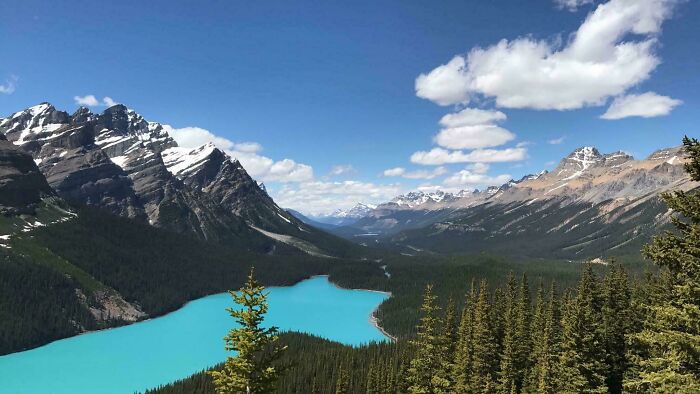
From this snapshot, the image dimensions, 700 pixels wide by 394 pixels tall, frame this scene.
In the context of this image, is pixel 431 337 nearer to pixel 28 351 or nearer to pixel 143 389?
pixel 143 389

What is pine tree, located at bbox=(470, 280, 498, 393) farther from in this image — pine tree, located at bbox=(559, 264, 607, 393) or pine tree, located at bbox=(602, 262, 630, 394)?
pine tree, located at bbox=(559, 264, 607, 393)

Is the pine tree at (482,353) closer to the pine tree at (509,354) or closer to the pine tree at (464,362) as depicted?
the pine tree at (464,362)

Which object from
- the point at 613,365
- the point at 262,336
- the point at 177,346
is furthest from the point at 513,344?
the point at 177,346

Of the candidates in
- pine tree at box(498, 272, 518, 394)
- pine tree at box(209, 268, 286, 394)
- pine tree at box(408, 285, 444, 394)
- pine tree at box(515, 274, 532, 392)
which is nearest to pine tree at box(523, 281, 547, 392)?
pine tree at box(515, 274, 532, 392)

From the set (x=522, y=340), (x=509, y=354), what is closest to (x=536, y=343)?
(x=522, y=340)

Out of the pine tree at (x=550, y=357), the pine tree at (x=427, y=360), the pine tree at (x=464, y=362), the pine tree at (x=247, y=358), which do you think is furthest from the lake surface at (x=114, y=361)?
the pine tree at (x=247, y=358)

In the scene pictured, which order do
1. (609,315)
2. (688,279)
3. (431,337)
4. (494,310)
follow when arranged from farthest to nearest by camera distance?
(494,310)
(609,315)
(431,337)
(688,279)

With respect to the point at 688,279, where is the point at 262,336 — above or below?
below
